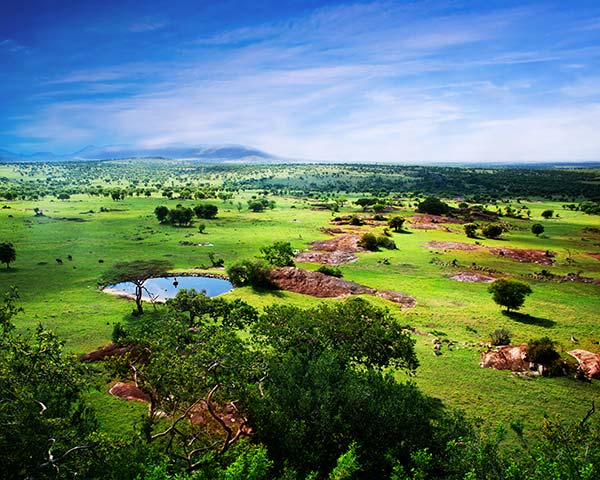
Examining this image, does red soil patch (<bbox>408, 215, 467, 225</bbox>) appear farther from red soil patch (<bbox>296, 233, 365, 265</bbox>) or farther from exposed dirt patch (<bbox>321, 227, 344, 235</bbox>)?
red soil patch (<bbox>296, 233, 365, 265</bbox>)

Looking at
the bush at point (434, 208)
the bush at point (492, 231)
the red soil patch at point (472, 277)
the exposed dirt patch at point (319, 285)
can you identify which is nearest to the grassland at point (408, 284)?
the red soil patch at point (472, 277)

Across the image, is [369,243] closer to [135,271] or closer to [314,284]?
[314,284]

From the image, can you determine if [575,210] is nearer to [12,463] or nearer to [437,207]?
[437,207]

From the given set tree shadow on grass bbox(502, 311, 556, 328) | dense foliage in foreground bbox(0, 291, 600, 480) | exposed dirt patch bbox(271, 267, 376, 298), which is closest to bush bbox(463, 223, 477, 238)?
exposed dirt patch bbox(271, 267, 376, 298)

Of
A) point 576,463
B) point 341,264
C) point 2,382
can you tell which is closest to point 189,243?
point 341,264

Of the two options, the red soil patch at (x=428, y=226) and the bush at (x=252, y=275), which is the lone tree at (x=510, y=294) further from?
the red soil patch at (x=428, y=226)

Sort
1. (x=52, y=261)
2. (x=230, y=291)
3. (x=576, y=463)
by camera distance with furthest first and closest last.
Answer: (x=52, y=261)
(x=230, y=291)
(x=576, y=463)

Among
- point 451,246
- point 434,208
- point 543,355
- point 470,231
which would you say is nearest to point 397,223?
point 470,231
